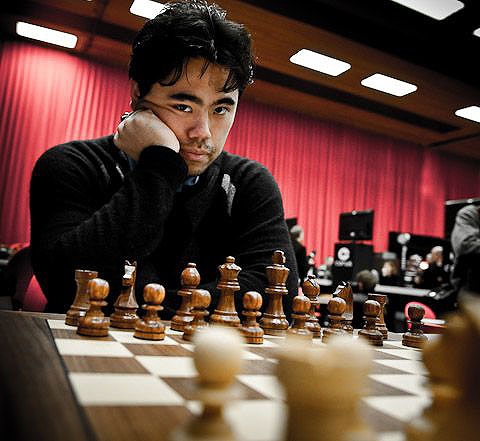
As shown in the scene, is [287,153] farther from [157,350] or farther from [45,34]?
[157,350]

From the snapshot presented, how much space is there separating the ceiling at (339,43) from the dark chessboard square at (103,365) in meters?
4.75

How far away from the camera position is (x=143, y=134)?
1.38m

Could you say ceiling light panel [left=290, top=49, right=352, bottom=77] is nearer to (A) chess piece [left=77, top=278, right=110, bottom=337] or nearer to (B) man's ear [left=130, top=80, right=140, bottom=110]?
(B) man's ear [left=130, top=80, right=140, bottom=110]

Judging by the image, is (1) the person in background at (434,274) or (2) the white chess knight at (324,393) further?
(1) the person in background at (434,274)

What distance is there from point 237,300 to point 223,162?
0.71 meters

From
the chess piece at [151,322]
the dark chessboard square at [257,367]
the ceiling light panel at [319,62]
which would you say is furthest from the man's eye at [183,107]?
the ceiling light panel at [319,62]

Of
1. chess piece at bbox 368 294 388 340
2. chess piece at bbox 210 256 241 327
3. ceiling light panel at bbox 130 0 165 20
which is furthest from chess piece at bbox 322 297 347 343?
ceiling light panel at bbox 130 0 165 20

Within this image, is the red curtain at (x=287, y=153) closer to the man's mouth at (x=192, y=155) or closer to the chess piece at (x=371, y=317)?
the man's mouth at (x=192, y=155)

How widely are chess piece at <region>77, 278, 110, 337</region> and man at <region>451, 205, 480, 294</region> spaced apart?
112 inches

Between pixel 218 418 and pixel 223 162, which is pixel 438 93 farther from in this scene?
pixel 218 418

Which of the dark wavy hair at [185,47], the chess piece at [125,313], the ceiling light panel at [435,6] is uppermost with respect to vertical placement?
the ceiling light panel at [435,6]

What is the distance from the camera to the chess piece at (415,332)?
1098 mm

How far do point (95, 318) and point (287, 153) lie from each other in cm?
749

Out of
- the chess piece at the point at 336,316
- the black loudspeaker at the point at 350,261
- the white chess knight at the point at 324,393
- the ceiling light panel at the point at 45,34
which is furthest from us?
the ceiling light panel at the point at 45,34
